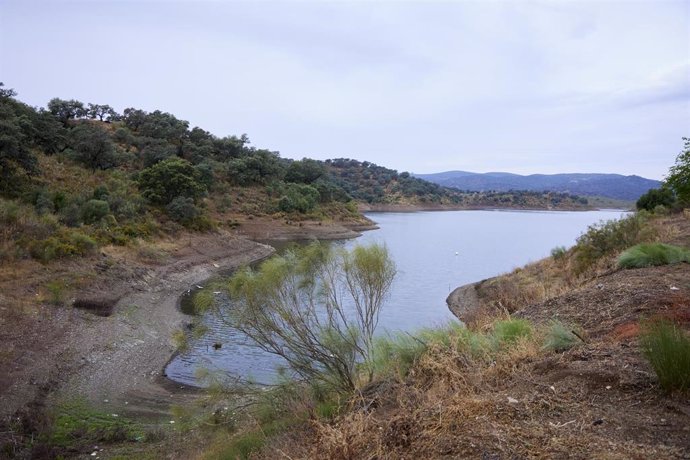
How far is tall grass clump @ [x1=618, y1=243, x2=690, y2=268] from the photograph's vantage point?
10.8 meters

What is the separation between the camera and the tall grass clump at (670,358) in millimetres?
4477

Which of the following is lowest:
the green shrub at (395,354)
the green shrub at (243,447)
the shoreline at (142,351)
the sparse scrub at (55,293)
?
the shoreline at (142,351)

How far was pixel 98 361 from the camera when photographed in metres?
15.5

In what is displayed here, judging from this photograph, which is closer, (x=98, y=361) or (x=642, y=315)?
(x=642, y=315)

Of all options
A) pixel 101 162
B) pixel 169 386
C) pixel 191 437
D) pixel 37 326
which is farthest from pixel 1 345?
pixel 101 162

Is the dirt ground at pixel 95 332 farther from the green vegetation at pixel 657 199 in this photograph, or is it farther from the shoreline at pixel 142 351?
the green vegetation at pixel 657 199

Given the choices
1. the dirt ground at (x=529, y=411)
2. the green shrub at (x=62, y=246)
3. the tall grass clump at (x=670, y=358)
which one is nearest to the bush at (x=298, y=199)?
the green shrub at (x=62, y=246)

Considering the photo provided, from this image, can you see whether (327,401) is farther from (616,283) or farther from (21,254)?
(21,254)

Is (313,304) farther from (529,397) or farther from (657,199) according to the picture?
(657,199)

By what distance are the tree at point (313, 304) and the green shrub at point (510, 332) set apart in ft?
7.92

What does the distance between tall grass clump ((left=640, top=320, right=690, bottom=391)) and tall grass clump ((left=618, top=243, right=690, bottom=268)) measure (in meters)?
7.18

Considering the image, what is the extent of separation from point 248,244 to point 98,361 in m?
27.5

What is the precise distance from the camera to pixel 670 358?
4551 mm

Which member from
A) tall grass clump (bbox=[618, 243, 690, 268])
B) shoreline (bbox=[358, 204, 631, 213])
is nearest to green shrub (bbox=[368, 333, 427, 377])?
tall grass clump (bbox=[618, 243, 690, 268])
